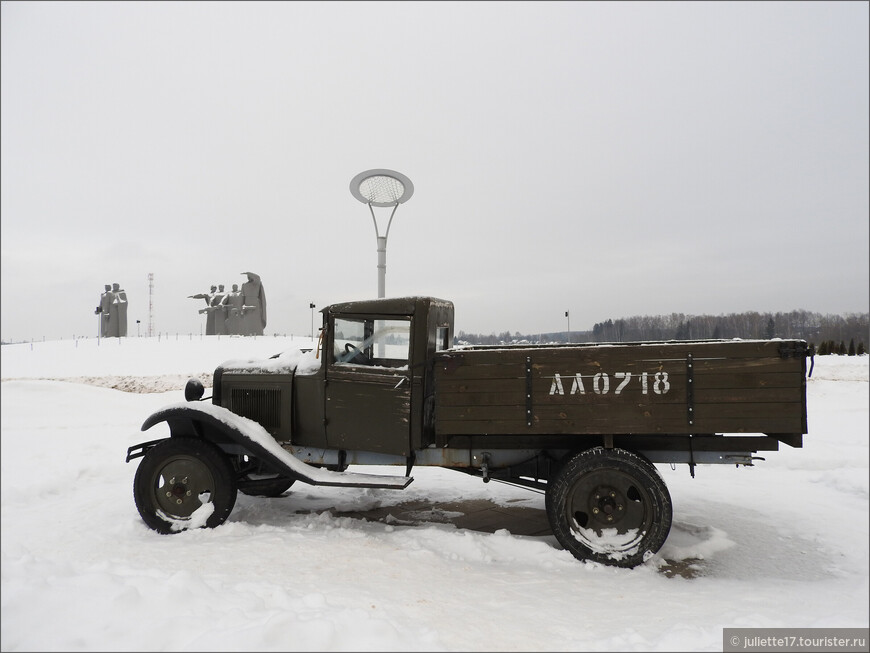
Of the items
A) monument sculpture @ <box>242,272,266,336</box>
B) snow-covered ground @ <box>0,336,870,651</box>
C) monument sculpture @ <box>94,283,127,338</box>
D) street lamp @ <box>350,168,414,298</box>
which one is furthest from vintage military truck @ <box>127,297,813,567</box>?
monument sculpture @ <box>94,283,127,338</box>

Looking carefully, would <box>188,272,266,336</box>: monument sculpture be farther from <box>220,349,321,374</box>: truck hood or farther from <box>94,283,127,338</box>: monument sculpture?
<box>220,349,321,374</box>: truck hood

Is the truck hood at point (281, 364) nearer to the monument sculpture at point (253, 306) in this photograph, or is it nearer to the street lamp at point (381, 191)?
the street lamp at point (381, 191)

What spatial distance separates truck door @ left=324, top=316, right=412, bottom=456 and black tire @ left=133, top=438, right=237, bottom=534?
104 centimetres

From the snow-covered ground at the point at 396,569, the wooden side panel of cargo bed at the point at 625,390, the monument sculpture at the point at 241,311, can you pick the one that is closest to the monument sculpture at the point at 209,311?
the monument sculpture at the point at 241,311

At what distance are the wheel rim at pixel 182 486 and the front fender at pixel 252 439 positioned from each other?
30cm

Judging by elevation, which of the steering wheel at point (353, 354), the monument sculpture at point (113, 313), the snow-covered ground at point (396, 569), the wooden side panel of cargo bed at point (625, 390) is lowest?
the snow-covered ground at point (396, 569)

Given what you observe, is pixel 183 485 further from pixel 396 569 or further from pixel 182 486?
pixel 396 569

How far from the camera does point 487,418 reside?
460cm

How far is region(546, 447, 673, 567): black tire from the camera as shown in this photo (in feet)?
14.0

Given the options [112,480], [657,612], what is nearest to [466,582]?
[657,612]

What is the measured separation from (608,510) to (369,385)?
234cm

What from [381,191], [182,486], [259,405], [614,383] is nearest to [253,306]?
[381,191]

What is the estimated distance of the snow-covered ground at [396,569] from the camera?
2.65 meters

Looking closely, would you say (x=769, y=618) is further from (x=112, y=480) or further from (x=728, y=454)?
(x=112, y=480)
